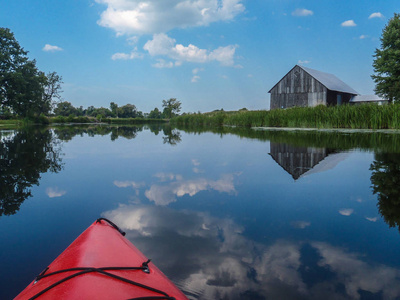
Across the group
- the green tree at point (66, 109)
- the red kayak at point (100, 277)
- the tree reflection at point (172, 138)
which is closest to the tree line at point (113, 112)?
the green tree at point (66, 109)

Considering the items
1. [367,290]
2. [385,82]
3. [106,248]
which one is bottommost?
[367,290]

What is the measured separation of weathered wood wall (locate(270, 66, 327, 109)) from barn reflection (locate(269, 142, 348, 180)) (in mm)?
24940

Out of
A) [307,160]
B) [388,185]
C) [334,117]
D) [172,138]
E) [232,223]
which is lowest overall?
[232,223]

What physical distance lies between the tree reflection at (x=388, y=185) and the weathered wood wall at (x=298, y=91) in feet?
84.3

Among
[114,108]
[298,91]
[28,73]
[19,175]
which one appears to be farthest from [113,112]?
[19,175]

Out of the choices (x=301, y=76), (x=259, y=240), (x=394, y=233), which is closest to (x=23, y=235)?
(x=259, y=240)

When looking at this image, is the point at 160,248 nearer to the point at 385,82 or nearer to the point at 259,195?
the point at 259,195

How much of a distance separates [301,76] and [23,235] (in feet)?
109

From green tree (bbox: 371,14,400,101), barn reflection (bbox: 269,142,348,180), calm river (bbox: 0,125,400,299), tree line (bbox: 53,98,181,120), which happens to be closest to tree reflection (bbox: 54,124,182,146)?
barn reflection (bbox: 269,142,348,180)

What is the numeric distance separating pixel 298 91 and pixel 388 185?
29.9 m

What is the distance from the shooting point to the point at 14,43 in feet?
112

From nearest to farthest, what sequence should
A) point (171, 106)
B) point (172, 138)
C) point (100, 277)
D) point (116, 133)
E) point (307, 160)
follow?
point (100, 277) < point (307, 160) < point (172, 138) < point (116, 133) < point (171, 106)

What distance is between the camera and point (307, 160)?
6805 millimetres

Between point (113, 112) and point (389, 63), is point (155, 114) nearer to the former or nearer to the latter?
point (113, 112)
